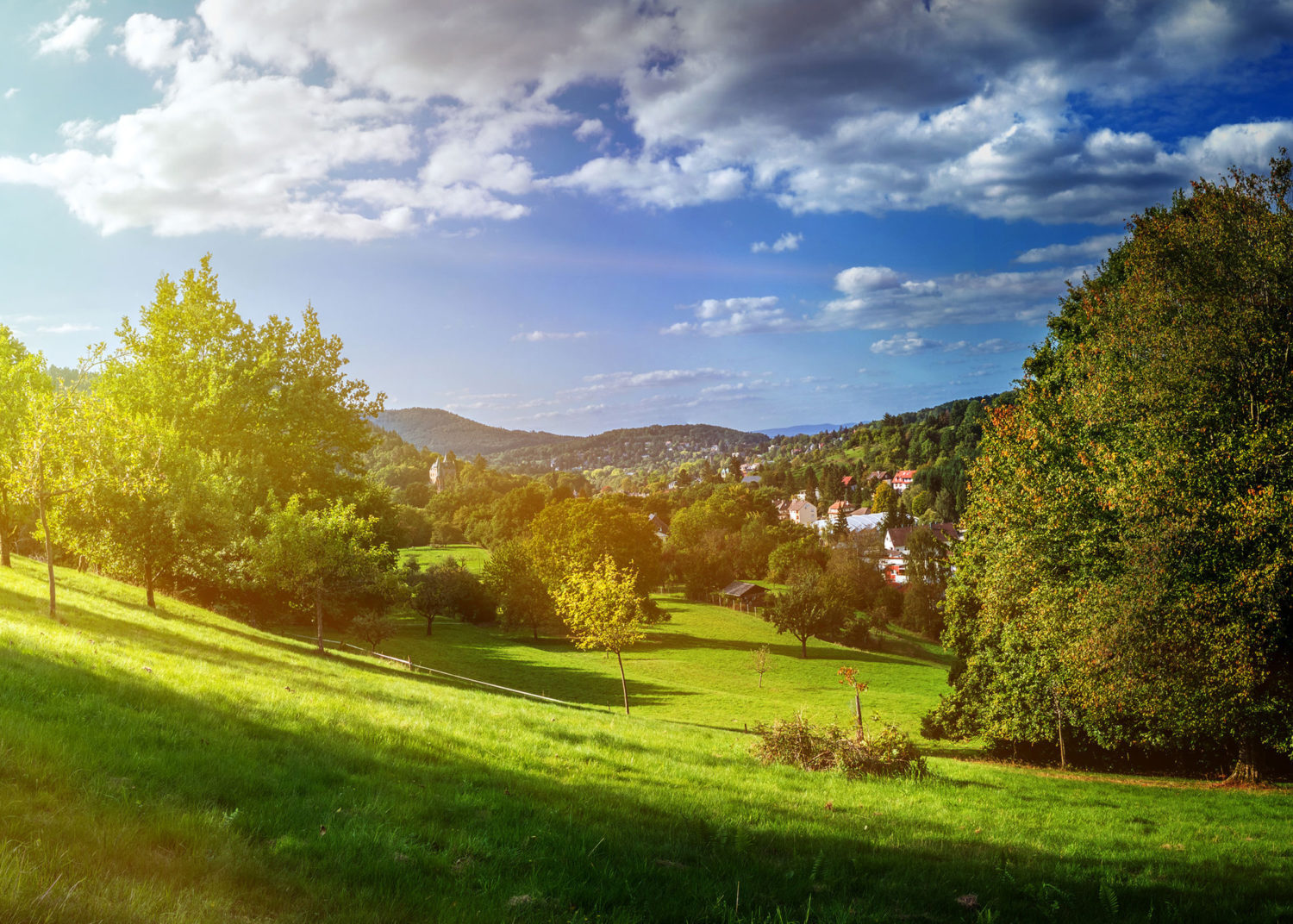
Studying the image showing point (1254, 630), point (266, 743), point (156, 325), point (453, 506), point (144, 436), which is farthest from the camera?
point (453, 506)

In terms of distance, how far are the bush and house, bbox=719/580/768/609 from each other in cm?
8997

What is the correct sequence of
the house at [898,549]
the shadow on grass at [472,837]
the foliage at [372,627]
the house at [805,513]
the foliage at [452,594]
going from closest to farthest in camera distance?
the shadow on grass at [472,837] < the foliage at [372,627] < the foliage at [452,594] < the house at [898,549] < the house at [805,513]

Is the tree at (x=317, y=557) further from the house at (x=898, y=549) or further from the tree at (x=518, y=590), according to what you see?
the house at (x=898, y=549)

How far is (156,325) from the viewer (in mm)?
36250

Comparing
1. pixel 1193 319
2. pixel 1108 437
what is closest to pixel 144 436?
pixel 1108 437

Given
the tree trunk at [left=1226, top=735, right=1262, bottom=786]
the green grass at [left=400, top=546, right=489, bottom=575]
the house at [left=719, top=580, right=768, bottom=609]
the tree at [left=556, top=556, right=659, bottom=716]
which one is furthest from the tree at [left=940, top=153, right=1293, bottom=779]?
the green grass at [left=400, top=546, right=489, bottom=575]

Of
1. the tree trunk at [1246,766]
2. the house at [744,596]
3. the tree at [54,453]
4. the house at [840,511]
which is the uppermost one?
the tree at [54,453]

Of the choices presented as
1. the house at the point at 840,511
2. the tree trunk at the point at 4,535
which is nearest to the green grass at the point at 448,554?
the tree trunk at the point at 4,535

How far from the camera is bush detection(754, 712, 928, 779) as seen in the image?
14023 millimetres

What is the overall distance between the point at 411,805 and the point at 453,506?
13187cm

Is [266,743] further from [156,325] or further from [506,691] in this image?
[156,325]

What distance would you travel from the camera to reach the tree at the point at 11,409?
24.1 metres

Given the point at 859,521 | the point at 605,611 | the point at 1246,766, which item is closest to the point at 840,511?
the point at 859,521

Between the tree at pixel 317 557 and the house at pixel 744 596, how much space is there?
7875 centimetres
